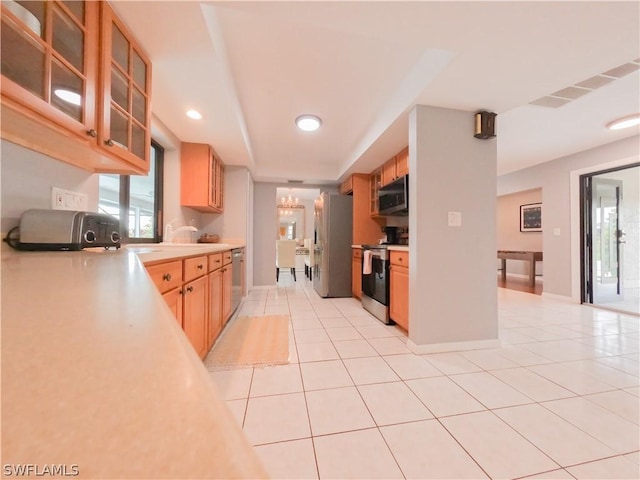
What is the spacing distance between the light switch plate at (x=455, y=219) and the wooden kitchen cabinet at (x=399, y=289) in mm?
480

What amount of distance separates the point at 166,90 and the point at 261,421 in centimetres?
236

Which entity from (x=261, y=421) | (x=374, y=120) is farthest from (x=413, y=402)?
(x=374, y=120)

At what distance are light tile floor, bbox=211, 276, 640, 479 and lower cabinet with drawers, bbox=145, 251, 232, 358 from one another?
38 cm

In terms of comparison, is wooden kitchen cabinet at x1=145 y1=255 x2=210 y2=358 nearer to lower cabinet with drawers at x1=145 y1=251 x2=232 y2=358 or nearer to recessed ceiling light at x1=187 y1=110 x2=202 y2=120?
lower cabinet with drawers at x1=145 y1=251 x2=232 y2=358

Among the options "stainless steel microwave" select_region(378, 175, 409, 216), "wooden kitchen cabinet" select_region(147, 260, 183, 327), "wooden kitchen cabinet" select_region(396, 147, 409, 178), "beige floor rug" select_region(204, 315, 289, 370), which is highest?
"wooden kitchen cabinet" select_region(396, 147, 409, 178)

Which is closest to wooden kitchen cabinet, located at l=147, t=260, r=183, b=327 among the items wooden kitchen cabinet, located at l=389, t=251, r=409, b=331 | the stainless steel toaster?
the stainless steel toaster

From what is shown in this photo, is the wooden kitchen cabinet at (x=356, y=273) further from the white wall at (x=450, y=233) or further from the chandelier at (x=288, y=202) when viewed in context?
the chandelier at (x=288, y=202)

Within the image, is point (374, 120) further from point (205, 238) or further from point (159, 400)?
point (159, 400)

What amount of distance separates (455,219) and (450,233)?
13cm

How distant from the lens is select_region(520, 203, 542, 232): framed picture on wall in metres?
5.68

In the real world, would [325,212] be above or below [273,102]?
below

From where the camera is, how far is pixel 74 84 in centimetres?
112

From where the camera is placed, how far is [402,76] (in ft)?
7.06

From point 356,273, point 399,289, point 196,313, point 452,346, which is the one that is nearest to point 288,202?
point 356,273
